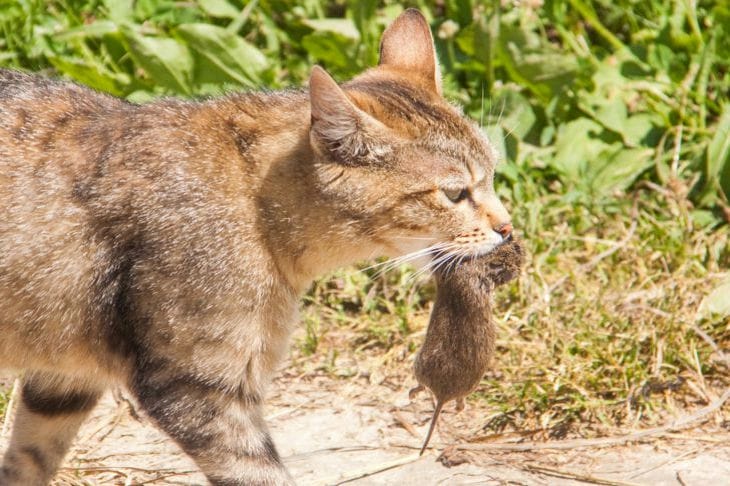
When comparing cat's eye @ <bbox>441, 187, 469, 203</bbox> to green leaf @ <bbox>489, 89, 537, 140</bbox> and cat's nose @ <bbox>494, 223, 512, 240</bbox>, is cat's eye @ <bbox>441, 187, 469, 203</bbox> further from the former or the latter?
green leaf @ <bbox>489, 89, 537, 140</bbox>

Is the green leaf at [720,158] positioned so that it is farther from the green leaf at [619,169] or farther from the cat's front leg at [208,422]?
the cat's front leg at [208,422]

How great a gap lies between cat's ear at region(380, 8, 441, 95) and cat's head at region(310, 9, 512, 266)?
0.78ft

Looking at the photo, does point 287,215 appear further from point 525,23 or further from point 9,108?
point 525,23

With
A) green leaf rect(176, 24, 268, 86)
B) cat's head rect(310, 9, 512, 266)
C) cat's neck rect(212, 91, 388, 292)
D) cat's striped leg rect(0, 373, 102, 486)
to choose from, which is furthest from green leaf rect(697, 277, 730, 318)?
cat's striped leg rect(0, 373, 102, 486)

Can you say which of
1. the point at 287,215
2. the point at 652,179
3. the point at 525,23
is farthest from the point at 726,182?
the point at 287,215

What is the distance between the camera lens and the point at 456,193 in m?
3.79

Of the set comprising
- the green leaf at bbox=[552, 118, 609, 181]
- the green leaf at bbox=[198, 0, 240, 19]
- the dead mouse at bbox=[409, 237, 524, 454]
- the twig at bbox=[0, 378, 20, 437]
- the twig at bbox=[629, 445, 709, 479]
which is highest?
the dead mouse at bbox=[409, 237, 524, 454]

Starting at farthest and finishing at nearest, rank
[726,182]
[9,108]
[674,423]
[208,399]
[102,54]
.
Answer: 1. [102,54]
2. [726,182]
3. [674,423]
4. [9,108]
5. [208,399]

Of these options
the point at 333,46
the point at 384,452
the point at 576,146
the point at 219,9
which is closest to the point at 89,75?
the point at 219,9

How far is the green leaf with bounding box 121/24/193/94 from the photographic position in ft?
18.4

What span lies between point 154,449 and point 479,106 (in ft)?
8.17

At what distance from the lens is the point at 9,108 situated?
382 cm

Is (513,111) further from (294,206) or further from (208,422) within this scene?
→ (208,422)

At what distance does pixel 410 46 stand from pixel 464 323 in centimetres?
103
